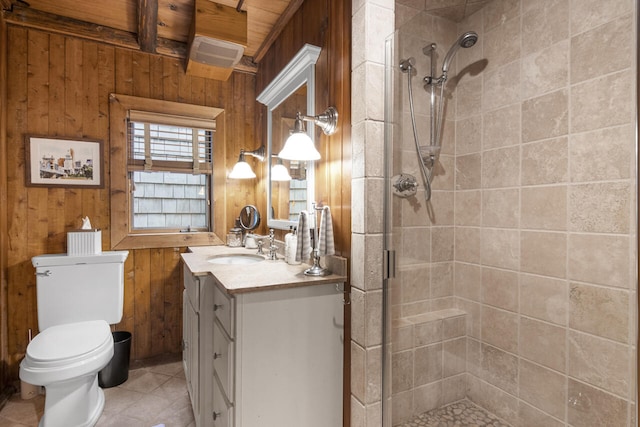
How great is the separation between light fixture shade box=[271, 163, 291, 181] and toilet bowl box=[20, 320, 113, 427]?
4.63 ft

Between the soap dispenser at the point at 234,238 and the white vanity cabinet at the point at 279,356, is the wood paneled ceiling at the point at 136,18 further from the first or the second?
the white vanity cabinet at the point at 279,356

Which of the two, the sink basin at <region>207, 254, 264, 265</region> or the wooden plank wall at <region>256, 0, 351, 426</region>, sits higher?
the wooden plank wall at <region>256, 0, 351, 426</region>

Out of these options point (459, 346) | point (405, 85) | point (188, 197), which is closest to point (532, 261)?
point (459, 346)

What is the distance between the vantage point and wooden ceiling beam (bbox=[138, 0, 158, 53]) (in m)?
1.98

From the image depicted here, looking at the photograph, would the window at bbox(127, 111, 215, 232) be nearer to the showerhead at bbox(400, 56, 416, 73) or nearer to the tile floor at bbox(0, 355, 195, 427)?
the tile floor at bbox(0, 355, 195, 427)

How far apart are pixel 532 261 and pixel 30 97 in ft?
9.93

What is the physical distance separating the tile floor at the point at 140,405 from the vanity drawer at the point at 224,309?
2.69 feet

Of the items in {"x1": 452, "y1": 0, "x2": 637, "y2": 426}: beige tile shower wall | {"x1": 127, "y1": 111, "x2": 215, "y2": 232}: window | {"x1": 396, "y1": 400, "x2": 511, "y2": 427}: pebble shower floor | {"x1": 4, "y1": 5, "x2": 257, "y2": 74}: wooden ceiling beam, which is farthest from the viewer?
{"x1": 127, "y1": 111, "x2": 215, "y2": 232}: window

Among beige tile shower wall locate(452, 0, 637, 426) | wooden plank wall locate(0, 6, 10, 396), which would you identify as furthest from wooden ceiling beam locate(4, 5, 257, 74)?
beige tile shower wall locate(452, 0, 637, 426)

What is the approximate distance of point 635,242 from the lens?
921 mm

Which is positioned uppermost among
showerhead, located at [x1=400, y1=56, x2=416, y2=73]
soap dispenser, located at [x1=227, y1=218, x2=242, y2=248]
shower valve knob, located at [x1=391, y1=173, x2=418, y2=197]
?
showerhead, located at [x1=400, y1=56, x2=416, y2=73]

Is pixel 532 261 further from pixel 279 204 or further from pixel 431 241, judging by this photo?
pixel 279 204

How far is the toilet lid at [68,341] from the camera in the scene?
1.63m

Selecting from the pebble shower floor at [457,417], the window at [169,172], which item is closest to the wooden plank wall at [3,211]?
the window at [169,172]
